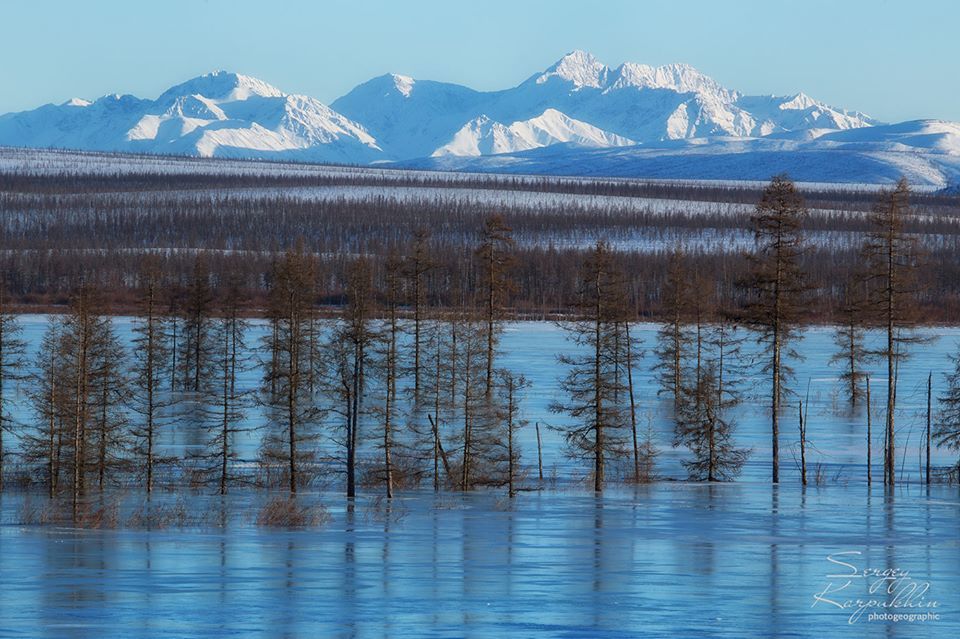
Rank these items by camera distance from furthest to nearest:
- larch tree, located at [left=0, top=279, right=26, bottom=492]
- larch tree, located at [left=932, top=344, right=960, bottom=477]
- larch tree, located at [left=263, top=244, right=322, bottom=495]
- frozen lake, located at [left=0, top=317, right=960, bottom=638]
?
larch tree, located at [left=263, top=244, right=322, bottom=495]
larch tree, located at [left=932, top=344, right=960, bottom=477]
larch tree, located at [left=0, top=279, right=26, bottom=492]
frozen lake, located at [left=0, top=317, right=960, bottom=638]

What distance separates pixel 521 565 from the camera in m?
29.3

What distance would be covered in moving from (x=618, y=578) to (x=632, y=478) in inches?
721

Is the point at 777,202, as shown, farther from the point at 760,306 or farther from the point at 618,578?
the point at 618,578

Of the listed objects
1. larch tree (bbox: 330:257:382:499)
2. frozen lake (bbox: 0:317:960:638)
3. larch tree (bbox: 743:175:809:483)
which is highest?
larch tree (bbox: 743:175:809:483)

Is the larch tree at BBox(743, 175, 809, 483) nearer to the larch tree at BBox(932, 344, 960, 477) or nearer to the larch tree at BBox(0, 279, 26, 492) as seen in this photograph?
the larch tree at BBox(932, 344, 960, 477)

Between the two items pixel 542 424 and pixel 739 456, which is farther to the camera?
pixel 542 424

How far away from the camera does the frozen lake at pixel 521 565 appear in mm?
23125

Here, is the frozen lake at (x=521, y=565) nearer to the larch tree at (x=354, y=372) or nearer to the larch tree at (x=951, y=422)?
the larch tree at (x=354, y=372)

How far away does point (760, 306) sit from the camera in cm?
4491

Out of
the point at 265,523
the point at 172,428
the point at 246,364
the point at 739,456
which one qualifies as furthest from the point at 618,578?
the point at 246,364

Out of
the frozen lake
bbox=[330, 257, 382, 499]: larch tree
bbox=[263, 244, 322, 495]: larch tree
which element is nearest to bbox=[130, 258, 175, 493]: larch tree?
the frozen lake

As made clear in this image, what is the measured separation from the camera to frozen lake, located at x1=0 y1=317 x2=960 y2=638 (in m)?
23.1

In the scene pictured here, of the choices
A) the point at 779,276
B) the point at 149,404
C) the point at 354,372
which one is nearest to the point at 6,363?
the point at 149,404

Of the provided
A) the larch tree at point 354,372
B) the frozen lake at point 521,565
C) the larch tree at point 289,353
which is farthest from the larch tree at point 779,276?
the larch tree at point 289,353
